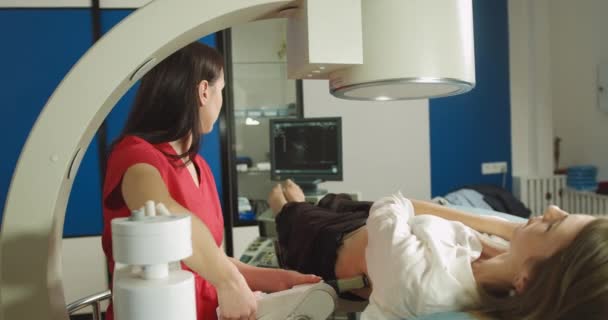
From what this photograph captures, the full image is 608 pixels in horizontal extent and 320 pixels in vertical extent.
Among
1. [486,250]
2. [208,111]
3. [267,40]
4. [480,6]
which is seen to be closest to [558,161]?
[480,6]

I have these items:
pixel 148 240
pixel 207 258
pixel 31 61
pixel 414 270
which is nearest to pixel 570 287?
pixel 414 270

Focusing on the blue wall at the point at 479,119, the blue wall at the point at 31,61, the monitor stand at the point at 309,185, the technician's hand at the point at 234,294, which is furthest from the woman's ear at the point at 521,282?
the blue wall at the point at 31,61

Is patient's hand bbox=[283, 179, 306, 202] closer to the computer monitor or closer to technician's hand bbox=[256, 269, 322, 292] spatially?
the computer monitor

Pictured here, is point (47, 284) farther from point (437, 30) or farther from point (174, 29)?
point (437, 30)

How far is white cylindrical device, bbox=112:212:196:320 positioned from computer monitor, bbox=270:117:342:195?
7.44 ft

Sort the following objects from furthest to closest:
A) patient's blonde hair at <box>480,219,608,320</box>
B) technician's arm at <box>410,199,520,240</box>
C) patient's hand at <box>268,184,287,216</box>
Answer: patient's hand at <box>268,184,287,216</box> < technician's arm at <box>410,199,520,240</box> < patient's blonde hair at <box>480,219,608,320</box>

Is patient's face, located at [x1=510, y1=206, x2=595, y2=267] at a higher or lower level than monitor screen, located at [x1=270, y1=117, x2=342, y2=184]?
lower

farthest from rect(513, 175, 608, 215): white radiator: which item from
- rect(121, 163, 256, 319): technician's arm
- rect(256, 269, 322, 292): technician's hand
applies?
rect(121, 163, 256, 319): technician's arm

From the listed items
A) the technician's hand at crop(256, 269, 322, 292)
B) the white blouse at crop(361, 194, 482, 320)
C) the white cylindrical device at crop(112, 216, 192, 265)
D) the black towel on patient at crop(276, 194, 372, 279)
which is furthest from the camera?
the black towel on patient at crop(276, 194, 372, 279)

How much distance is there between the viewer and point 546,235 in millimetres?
1034

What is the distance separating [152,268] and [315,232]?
1.17 metres

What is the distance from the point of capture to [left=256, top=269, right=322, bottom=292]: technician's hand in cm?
114

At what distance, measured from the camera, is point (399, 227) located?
1.14 metres

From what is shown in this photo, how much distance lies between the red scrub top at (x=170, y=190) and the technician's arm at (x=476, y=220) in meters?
0.81
